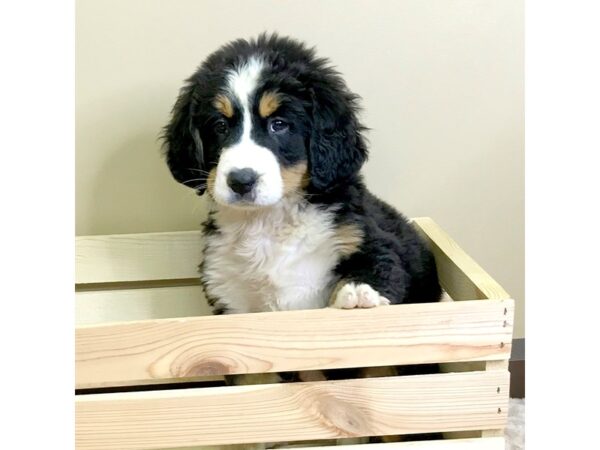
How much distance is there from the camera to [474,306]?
145cm

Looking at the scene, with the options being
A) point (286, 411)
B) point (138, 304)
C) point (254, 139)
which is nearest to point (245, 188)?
point (254, 139)

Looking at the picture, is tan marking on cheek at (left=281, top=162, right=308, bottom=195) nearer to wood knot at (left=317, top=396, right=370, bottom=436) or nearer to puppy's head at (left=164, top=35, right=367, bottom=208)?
puppy's head at (left=164, top=35, right=367, bottom=208)

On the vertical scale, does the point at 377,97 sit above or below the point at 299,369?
above

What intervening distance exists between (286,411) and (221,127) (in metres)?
0.75

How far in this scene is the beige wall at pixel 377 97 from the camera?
7.45 feet

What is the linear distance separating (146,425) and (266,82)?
0.88 m

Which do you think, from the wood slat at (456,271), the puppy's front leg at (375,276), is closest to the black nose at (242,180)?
the puppy's front leg at (375,276)

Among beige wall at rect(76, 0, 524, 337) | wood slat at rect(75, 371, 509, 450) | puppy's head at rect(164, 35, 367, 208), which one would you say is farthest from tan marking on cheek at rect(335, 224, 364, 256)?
beige wall at rect(76, 0, 524, 337)

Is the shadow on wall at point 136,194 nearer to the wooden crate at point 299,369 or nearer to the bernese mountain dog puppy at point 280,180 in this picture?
the bernese mountain dog puppy at point 280,180

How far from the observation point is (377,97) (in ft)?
7.69

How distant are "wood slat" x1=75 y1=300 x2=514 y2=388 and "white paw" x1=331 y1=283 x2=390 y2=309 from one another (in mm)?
77

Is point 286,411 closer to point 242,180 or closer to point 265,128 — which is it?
point 242,180
